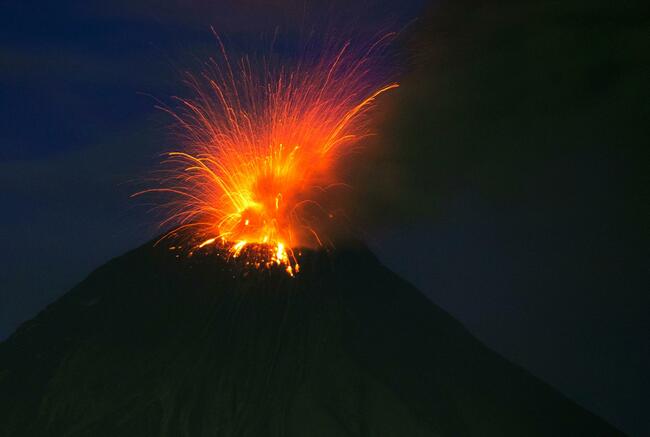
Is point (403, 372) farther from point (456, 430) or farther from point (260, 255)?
point (260, 255)

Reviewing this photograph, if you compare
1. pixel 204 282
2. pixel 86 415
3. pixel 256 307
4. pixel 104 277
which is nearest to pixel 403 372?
pixel 256 307

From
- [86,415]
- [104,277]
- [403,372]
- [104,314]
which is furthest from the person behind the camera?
[104,277]

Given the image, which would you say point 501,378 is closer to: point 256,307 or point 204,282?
point 256,307

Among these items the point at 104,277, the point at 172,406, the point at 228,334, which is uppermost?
the point at 104,277

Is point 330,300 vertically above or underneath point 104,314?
underneath

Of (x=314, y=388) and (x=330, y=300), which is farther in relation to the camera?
(x=330, y=300)

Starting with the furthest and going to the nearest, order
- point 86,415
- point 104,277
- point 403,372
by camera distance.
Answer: point 104,277, point 403,372, point 86,415
